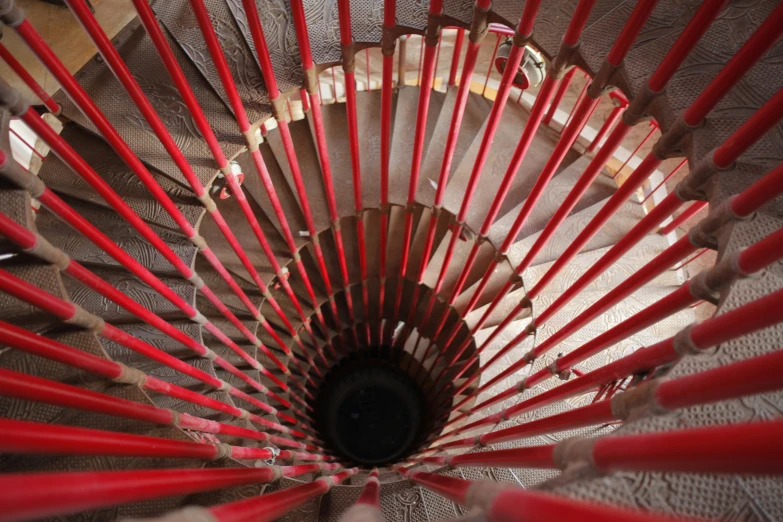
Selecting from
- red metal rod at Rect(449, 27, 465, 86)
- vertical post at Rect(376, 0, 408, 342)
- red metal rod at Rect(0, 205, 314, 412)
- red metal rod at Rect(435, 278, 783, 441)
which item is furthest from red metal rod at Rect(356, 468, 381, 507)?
red metal rod at Rect(449, 27, 465, 86)

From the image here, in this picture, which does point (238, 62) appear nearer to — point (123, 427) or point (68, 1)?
point (68, 1)

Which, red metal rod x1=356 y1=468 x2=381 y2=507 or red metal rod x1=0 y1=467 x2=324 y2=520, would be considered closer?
red metal rod x1=0 y1=467 x2=324 y2=520

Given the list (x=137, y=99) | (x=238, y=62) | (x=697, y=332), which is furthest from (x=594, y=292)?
(x=137, y=99)

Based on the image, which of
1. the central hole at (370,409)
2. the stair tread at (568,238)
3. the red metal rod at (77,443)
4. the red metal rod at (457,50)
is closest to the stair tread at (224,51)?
the red metal rod at (457,50)

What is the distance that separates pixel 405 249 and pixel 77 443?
11.8 feet

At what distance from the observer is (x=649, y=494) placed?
3.86ft

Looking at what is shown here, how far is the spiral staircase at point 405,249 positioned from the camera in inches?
46.5

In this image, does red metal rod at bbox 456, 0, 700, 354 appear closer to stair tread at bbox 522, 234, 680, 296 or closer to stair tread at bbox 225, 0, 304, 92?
stair tread at bbox 522, 234, 680, 296

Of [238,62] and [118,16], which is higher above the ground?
[118,16]

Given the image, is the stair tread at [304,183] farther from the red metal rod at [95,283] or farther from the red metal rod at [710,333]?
the red metal rod at [710,333]

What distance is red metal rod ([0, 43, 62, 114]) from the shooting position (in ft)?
6.67

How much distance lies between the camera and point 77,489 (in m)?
0.91

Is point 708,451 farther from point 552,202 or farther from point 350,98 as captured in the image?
point 552,202

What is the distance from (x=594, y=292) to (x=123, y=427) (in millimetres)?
3653
